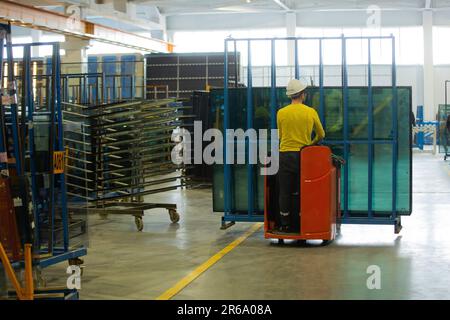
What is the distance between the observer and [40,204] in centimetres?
664

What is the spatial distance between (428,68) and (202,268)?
92.4 ft

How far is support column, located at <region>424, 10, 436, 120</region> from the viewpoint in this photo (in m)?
32.9

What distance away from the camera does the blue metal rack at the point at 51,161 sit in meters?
5.85

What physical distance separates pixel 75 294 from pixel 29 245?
68cm

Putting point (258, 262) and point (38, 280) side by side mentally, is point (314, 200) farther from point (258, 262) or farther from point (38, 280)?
point (38, 280)

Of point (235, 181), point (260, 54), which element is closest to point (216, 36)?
point (260, 54)

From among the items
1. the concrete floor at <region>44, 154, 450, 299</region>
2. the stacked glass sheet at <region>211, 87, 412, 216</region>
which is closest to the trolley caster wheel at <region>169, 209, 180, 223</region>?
the concrete floor at <region>44, 154, 450, 299</region>

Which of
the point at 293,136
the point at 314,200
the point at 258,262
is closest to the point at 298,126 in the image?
the point at 293,136

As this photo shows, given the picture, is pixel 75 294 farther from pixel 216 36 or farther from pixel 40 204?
pixel 216 36

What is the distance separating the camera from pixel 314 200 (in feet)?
27.0

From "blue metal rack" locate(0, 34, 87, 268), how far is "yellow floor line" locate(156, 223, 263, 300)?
987 millimetres

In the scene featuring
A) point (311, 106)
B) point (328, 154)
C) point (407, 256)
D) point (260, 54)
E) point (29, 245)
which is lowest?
point (407, 256)

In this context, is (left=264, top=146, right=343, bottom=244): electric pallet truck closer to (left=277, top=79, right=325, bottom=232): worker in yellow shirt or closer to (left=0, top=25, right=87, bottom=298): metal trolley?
(left=277, top=79, right=325, bottom=232): worker in yellow shirt
